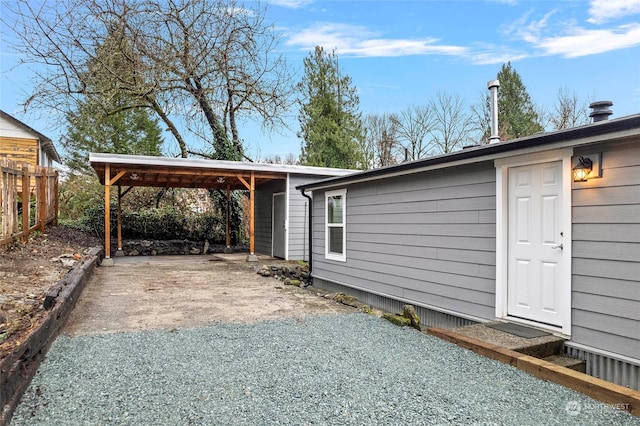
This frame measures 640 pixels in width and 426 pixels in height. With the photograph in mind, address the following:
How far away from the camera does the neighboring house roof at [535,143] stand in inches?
113

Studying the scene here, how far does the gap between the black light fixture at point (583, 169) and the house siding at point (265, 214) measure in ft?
28.3

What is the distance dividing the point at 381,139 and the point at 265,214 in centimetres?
1231

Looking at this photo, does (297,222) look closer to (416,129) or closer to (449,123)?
(416,129)

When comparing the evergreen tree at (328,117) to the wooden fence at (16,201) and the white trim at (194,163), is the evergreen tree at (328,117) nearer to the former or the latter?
the white trim at (194,163)

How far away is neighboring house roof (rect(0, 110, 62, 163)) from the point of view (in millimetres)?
16859

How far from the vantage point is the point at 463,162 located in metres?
4.42

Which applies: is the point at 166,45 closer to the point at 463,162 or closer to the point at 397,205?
the point at 397,205

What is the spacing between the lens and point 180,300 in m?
5.83

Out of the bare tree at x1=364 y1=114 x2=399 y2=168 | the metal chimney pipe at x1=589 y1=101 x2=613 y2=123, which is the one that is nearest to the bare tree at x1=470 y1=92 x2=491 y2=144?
the bare tree at x1=364 y1=114 x2=399 y2=168

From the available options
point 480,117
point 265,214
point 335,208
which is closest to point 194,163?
point 265,214

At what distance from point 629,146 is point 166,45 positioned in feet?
45.5

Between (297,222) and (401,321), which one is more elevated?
(297,222)

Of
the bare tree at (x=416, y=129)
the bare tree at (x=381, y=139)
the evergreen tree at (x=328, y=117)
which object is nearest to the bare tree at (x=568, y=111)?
the bare tree at (x=416, y=129)

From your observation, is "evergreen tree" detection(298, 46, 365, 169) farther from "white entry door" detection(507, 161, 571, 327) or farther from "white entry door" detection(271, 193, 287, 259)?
"white entry door" detection(507, 161, 571, 327)
